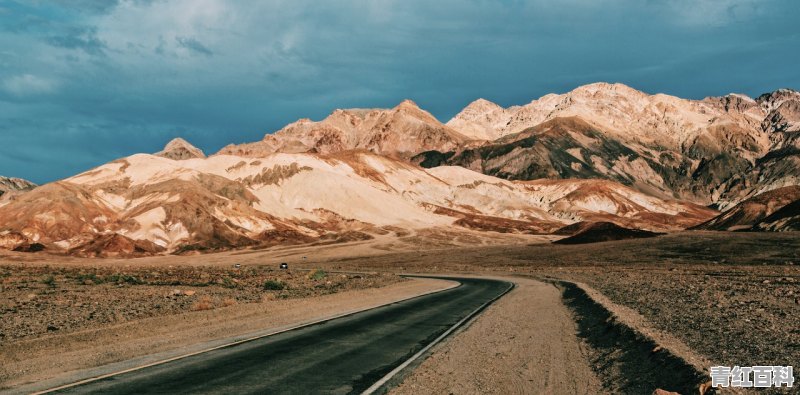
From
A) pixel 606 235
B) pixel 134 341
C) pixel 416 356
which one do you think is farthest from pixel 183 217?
pixel 416 356

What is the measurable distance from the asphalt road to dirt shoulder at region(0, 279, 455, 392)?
1.28 m

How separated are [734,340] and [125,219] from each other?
16005cm

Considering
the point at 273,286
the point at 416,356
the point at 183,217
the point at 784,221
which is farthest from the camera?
the point at 183,217

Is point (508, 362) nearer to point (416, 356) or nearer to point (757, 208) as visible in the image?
point (416, 356)

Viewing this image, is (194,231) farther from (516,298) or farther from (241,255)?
(516,298)

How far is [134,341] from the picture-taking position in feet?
57.8

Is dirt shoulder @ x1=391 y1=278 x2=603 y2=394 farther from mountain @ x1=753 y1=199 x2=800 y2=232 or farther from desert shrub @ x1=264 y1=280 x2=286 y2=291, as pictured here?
mountain @ x1=753 y1=199 x2=800 y2=232

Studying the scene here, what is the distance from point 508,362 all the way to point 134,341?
1107 cm

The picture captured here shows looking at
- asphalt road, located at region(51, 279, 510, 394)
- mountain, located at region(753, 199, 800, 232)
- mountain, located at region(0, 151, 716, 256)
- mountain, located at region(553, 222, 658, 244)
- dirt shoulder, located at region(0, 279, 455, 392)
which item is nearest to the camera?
asphalt road, located at region(51, 279, 510, 394)

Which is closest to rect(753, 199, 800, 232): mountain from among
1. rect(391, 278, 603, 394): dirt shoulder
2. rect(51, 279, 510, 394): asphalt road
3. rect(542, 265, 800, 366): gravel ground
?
rect(542, 265, 800, 366): gravel ground

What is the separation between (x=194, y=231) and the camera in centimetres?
14762

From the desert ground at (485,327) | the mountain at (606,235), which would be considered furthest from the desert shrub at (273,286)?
the mountain at (606,235)

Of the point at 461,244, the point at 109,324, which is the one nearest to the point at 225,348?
the point at 109,324

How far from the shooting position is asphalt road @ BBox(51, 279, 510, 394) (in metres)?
11.5
